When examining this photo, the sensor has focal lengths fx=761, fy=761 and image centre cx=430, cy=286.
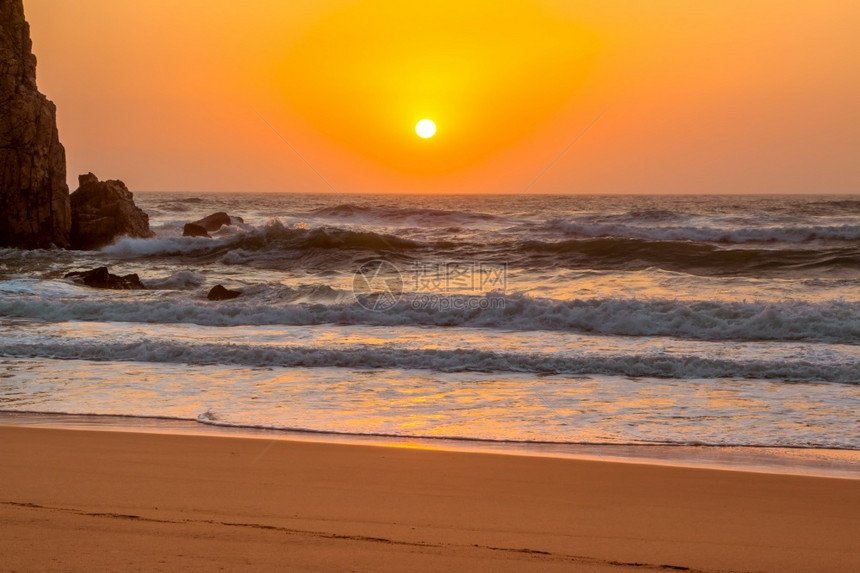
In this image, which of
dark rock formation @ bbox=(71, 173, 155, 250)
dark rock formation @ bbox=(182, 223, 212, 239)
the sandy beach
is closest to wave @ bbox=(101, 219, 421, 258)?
dark rock formation @ bbox=(71, 173, 155, 250)

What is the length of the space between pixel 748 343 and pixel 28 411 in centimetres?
1001

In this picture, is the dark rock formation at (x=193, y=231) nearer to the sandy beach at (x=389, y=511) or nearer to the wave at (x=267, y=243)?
→ the wave at (x=267, y=243)

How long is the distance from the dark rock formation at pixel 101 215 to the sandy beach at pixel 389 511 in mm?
22282

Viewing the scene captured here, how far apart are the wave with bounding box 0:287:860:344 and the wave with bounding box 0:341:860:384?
2.89m

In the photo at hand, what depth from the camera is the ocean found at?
7.11 m

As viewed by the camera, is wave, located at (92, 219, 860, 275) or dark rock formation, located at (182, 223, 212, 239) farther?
dark rock formation, located at (182, 223, 212, 239)

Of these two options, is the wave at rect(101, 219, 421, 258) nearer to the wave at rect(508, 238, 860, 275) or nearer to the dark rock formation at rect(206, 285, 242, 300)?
the wave at rect(508, 238, 860, 275)

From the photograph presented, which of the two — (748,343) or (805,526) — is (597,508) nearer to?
(805,526)

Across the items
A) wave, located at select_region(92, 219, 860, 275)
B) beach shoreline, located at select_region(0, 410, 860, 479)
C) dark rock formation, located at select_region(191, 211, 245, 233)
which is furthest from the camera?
dark rock formation, located at select_region(191, 211, 245, 233)

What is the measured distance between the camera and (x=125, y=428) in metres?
6.40

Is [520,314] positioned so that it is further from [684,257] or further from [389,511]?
[684,257]

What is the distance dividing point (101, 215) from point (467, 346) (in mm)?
20096

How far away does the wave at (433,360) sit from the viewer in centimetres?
945

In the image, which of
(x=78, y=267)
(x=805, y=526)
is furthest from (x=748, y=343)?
(x=78, y=267)
